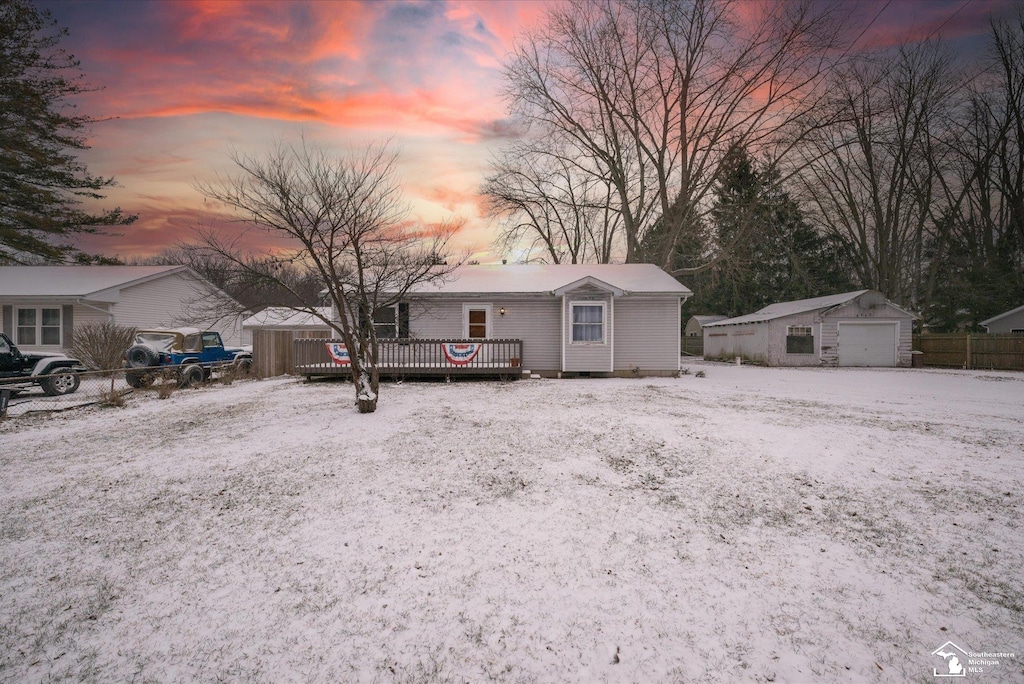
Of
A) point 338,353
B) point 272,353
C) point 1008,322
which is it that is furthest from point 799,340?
point 272,353

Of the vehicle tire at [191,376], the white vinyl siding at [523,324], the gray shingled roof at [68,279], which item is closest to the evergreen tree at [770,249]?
the white vinyl siding at [523,324]

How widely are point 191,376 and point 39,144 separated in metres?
17.7

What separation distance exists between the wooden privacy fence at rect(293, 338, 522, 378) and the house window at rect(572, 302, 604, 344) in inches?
95.0

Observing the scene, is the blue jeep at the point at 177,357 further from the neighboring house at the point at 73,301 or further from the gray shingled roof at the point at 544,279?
the gray shingled roof at the point at 544,279

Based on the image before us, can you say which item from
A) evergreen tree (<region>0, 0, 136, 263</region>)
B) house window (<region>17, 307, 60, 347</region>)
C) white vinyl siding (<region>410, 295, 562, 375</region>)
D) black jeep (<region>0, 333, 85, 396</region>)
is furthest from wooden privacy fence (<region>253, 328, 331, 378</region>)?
evergreen tree (<region>0, 0, 136, 263</region>)

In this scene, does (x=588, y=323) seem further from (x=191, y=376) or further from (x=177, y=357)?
(x=177, y=357)

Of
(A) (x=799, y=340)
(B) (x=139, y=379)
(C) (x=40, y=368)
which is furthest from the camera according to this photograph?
(A) (x=799, y=340)

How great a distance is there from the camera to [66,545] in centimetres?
411

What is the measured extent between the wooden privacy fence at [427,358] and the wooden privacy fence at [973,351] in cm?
2117

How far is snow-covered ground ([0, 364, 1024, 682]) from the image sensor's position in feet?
9.29

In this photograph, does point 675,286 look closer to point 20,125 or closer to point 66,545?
point 66,545

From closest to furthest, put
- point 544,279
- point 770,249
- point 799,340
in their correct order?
point 544,279 < point 799,340 < point 770,249

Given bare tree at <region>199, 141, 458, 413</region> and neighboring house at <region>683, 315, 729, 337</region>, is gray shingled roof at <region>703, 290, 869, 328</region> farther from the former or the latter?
bare tree at <region>199, 141, 458, 413</region>

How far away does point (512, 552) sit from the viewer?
394 cm
